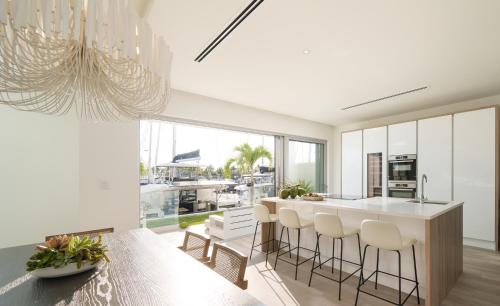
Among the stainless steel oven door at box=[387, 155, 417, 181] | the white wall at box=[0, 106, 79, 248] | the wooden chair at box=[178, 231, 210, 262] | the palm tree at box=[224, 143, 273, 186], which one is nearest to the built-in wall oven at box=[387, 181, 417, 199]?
the stainless steel oven door at box=[387, 155, 417, 181]

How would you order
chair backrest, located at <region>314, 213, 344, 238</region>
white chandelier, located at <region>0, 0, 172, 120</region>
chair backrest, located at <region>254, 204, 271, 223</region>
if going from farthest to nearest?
1. chair backrest, located at <region>254, 204, 271, 223</region>
2. chair backrest, located at <region>314, 213, 344, 238</region>
3. white chandelier, located at <region>0, 0, 172, 120</region>

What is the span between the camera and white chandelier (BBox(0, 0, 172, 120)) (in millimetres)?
945

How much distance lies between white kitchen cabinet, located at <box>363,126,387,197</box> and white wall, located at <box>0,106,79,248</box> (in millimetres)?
5644

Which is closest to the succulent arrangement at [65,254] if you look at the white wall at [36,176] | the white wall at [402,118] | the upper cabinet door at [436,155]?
the white wall at [36,176]

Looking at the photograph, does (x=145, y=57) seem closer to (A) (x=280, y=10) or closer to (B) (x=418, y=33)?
(A) (x=280, y=10)

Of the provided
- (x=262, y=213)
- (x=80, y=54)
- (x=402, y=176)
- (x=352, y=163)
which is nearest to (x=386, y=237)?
(x=262, y=213)

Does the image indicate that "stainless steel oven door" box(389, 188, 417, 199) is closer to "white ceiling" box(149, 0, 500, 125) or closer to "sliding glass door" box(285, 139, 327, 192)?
"sliding glass door" box(285, 139, 327, 192)

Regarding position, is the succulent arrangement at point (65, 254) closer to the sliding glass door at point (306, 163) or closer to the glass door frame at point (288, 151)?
the glass door frame at point (288, 151)

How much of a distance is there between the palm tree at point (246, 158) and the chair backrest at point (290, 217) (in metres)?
2.26

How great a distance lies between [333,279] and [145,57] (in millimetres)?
2949

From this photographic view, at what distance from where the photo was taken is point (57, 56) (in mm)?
1085

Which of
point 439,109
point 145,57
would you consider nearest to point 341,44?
point 145,57

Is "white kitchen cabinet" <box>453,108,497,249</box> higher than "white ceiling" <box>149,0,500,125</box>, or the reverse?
"white ceiling" <box>149,0,500,125</box>

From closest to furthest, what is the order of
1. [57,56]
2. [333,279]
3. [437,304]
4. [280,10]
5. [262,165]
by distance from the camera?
1. [57,56]
2. [280,10]
3. [437,304]
4. [333,279]
5. [262,165]
